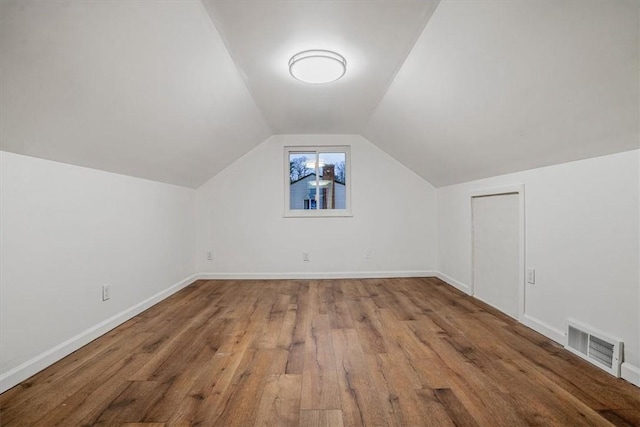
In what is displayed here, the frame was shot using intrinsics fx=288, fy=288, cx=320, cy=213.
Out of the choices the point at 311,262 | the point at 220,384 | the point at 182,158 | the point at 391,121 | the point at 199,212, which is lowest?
the point at 220,384

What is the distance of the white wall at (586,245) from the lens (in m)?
1.66

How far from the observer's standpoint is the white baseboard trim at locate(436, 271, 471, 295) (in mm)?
3443

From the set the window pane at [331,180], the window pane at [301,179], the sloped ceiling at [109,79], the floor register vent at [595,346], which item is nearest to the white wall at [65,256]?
the sloped ceiling at [109,79]

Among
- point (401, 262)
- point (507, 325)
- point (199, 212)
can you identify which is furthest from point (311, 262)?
point (507, 325)

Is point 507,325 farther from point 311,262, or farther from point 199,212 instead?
point 199,212

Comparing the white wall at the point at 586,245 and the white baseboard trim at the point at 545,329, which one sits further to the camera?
the white baseboard trim at the point at 545,329

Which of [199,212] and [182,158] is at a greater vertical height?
[182,158]

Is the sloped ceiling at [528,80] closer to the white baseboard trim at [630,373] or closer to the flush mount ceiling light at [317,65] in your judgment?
the flush mount ceiling light at [317,65]

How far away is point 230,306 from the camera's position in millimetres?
3055

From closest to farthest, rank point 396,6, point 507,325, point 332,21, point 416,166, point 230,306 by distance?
point 396,6 < point 332,21 < point 507,325 < point 230,306 < point 416,166

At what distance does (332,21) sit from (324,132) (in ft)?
8.06

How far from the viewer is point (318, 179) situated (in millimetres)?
4441

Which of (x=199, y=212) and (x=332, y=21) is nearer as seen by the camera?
(x=332, y=21)

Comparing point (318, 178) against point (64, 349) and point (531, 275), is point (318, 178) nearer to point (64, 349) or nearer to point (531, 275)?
point (531, 275)
